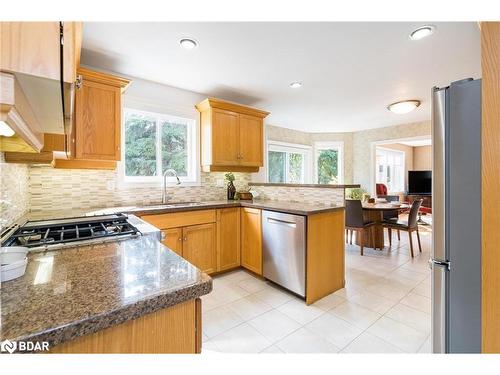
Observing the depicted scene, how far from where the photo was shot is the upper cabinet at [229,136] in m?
3.09

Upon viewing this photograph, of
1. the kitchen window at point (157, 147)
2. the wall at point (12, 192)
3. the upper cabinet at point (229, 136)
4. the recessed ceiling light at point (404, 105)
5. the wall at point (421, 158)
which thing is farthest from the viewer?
the wall at point (421, 158)

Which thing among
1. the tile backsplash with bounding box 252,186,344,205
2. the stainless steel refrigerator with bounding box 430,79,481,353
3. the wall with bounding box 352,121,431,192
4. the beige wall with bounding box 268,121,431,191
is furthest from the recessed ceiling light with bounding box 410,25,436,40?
the wall with bounding box 352,121,431,192

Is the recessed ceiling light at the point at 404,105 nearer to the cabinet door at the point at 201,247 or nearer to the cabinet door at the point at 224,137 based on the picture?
the cabinet door at the point at 224,137

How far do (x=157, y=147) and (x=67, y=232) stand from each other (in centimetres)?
189

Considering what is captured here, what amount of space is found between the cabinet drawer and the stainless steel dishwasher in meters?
0.66

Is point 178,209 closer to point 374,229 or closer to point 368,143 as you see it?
point 374,229

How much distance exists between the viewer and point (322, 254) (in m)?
2.35

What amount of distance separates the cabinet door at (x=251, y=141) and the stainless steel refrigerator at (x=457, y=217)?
2.45 m

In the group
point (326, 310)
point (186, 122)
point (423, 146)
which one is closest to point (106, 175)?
point (186, 122)

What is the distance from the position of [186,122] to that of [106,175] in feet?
4.09

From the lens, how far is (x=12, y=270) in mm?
704

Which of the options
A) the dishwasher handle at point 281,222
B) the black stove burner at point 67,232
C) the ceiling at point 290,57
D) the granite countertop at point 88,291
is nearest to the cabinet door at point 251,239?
the dishwasher handle at point 281,222
